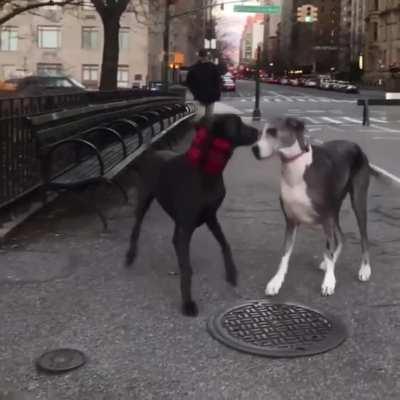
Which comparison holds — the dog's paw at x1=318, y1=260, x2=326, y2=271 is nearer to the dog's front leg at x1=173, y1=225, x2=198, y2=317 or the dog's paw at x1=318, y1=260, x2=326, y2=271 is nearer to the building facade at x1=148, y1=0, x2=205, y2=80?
the dog's front leg at x1=173, y1=225, x2=198, y2=317

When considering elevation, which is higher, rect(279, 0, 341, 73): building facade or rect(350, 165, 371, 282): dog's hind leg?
rect(279, 0, 341, 73): building facade

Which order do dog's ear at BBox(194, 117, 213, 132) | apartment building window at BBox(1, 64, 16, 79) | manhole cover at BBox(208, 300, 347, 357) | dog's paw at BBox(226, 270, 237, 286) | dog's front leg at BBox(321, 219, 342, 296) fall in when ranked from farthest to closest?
apartment building window at BBox(1, 64, 16, 79)
dog's paw at BBox(226, 270, 237, 286)
dog's front leg at BBox(321, 219, 342, 296)
dog's ear at BBox(194, 117, 213, 132)
manhole cover at BBox(208, 300, 347, 357)

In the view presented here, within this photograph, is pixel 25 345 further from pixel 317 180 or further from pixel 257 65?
pixel 257 65

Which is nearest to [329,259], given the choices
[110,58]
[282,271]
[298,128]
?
[282,271]

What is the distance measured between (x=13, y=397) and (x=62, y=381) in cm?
27

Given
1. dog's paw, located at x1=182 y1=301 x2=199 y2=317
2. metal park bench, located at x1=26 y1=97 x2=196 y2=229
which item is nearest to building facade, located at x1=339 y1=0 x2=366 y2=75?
metal park bench, located at x1=26 y1=97 x2=196 y2=229

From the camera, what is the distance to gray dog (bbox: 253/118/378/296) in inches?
182

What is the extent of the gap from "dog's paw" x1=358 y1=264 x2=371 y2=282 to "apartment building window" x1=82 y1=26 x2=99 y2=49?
63.0m

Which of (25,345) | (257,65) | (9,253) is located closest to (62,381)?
(25,345)

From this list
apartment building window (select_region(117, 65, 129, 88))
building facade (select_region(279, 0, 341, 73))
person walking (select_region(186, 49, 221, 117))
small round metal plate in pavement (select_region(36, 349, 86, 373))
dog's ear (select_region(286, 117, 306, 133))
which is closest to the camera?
small round metal plate in pavement (select_region(36, 349, 86, 373))

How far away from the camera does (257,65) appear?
90.4ft

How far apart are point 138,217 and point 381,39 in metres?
119

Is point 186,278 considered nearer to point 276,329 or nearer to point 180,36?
point 276,329

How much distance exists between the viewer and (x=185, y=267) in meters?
4.69
